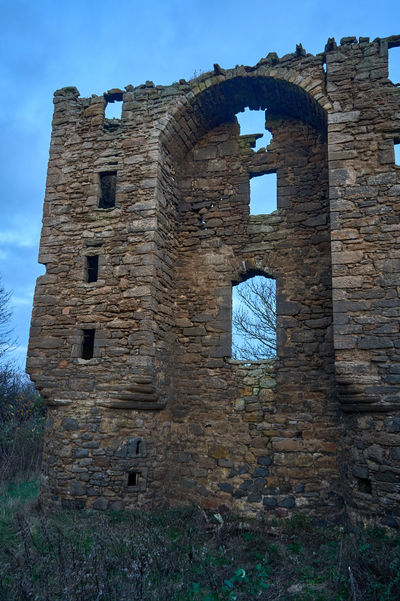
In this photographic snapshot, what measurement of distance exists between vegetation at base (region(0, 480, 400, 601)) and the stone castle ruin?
1.26ft

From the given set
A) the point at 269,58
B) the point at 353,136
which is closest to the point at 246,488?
the point at 353,136

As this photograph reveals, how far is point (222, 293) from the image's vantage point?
26.4 feet

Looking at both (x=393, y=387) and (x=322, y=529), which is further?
(x=322, y=529)

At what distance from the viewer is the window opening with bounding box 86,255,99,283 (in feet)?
25.9

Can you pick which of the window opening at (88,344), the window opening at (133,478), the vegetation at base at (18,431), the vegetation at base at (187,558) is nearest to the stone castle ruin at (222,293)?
the window opening at (88,344)

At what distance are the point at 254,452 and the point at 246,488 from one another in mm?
572

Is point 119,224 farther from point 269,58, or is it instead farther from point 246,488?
point 246,488

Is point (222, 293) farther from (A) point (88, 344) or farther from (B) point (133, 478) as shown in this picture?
(B) point (133, 478)

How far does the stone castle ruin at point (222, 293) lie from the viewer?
6.42m

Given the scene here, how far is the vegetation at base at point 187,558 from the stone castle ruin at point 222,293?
1.26 ft

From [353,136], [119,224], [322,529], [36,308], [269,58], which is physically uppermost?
[269,58]

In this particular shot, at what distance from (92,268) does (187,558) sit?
16.1ft

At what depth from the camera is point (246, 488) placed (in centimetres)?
A: 712

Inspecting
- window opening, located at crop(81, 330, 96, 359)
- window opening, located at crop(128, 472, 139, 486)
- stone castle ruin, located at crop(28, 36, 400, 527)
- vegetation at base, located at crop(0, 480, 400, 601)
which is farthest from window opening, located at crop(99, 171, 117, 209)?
vegetation at base, located at crop(0, 480, 400, 601)
